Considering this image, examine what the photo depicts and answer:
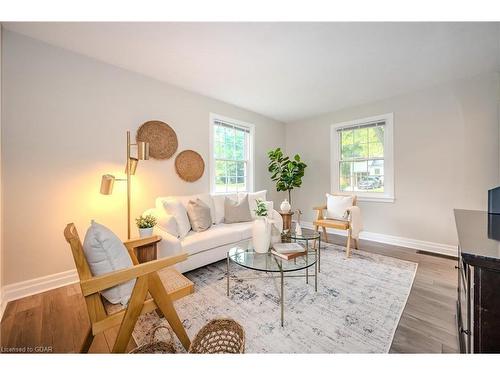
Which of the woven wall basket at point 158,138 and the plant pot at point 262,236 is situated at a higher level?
the woven wall basket at point 158,138

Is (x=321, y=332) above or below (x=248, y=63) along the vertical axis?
below

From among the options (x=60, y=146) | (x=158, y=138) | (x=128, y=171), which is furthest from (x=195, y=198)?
(x=60, y=146)

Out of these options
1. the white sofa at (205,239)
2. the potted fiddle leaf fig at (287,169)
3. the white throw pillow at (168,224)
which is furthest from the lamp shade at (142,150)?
the potted fiddle leaf fig at (287,169)

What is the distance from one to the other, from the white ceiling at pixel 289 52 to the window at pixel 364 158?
2.23 ft

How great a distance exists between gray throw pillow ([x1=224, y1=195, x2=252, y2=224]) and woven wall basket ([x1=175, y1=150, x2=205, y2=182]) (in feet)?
2.20

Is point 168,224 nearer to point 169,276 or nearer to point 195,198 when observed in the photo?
point 195,198

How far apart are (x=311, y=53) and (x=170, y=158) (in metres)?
2.24

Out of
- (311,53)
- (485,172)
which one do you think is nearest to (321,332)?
(311,53)

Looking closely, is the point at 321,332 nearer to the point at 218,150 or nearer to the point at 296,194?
the point at 218,150

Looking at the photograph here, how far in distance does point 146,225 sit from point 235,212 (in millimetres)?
1214

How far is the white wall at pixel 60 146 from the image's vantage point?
1881 mm

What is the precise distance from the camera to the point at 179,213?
2439 millimetres

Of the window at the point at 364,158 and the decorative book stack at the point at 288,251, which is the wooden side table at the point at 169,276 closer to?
the decorative book stack at the point at 288,251

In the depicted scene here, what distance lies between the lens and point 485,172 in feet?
8.81
